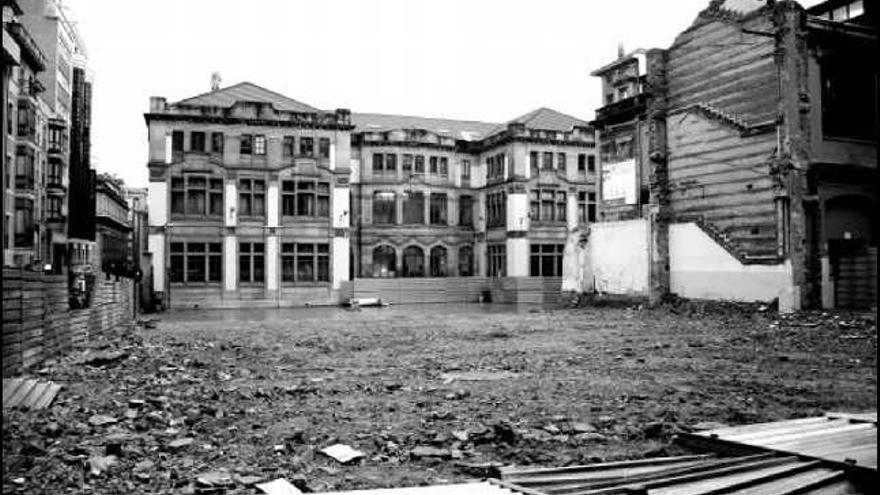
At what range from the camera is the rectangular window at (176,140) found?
38688 millimetres

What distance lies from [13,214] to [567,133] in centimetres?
3404

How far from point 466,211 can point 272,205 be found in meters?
15.3

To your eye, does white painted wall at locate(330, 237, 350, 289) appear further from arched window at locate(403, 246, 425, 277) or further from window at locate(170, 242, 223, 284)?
window at locate(170, 242, 223, 284)

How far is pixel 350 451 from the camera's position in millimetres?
6707

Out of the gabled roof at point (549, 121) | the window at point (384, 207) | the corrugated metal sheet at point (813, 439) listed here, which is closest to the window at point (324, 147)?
the window at point (384, 207)

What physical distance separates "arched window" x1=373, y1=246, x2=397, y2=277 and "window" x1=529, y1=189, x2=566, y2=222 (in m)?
10.1

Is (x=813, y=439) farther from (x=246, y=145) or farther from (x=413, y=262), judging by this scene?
(x=413, y=262)

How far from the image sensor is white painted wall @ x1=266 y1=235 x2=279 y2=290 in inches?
1572

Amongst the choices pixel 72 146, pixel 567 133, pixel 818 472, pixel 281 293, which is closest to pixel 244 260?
pixel 281 293

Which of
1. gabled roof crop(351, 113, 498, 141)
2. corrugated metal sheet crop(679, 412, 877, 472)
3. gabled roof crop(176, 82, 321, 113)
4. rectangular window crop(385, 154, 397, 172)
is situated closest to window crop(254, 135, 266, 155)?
gabled roof crop(176, 82, 321, 113)

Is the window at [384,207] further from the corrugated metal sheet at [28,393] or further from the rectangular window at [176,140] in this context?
the corrugated metal sheet at [28,393]

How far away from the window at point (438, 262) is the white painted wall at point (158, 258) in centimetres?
1791

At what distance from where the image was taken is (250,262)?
131 ft

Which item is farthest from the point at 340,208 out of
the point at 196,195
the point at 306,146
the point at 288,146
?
the point at 196,195
